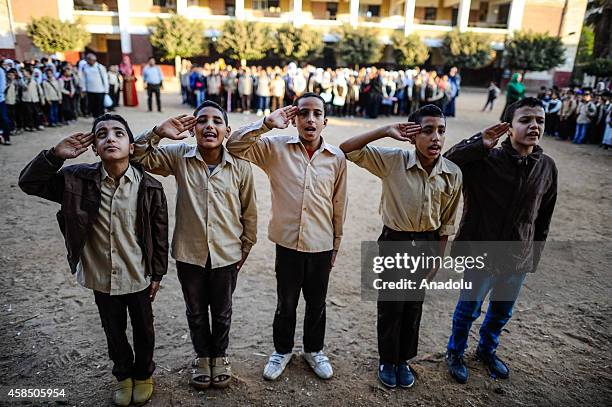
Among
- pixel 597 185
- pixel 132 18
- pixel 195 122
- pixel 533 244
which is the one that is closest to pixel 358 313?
pixel 533 244

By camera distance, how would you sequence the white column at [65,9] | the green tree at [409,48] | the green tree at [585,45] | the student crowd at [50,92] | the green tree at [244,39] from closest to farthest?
1. the student crowd at [50,92]
2. the white column at [65,9]
3. the green tree at [244,39]
4. the green tree at [409,48]
5. the green tree at [585,45]

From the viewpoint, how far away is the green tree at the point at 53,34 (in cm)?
2583

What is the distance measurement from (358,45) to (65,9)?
66.3ft

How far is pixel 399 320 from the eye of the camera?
2.66 m

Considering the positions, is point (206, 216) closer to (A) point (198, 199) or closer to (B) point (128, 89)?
(A) point (198, 199)

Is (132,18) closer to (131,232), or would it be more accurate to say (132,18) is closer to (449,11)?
(449,11)

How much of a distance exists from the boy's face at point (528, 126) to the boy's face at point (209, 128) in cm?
186

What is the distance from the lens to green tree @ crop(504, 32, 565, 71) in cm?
3003

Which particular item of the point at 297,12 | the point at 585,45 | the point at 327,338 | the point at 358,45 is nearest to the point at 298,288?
the point at 327,338

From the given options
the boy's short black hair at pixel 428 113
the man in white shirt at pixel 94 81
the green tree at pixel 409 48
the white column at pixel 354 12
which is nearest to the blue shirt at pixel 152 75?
the man in white shirt at pixel 94 81

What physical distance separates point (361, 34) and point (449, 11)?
1046cm

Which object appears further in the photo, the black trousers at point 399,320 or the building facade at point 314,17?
the building facade at point 314,17

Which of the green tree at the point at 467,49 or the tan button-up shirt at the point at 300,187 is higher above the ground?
the green tree at the point at 467,49

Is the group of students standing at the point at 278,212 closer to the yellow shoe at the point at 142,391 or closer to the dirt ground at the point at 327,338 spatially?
the yellow shoe at the point at 142,391
